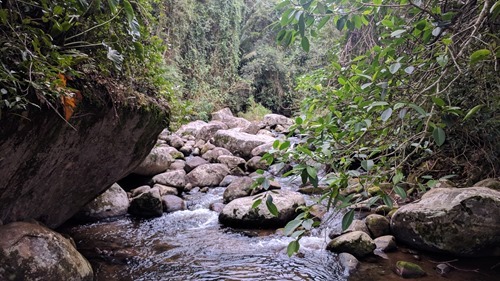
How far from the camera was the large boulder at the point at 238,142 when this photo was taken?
8484 mm

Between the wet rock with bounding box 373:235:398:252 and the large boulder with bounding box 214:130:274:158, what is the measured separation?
512 cm

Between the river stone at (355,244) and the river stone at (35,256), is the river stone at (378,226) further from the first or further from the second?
the river stone at (35,256)

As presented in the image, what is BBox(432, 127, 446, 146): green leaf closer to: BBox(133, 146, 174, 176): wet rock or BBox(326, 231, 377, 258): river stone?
BBox(326, 231, 377, 258): river stone

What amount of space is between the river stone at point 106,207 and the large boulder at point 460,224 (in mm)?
3823

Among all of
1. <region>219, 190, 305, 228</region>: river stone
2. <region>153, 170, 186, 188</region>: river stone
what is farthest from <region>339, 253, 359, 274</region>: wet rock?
<region>153, 170, 186, 188</region>: river stone

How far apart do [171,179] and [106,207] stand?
1545mm

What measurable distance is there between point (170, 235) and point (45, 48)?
2.84 m

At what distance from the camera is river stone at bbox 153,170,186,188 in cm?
577

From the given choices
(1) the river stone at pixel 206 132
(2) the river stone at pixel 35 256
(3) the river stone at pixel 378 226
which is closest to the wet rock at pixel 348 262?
(3) the river stone at pixel 378 226

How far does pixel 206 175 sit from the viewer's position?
636 centimetres

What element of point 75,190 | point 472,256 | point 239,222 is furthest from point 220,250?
point 472,256

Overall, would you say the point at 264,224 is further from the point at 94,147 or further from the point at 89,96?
the point at 89,96

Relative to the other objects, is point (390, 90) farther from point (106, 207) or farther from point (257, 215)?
point (106, 207)

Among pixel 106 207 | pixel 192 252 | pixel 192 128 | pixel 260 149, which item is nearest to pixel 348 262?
pixel 192 252
